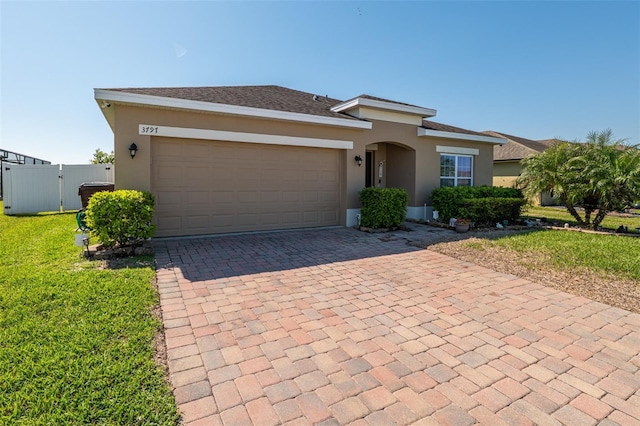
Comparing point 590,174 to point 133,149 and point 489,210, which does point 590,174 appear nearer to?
point 489,210

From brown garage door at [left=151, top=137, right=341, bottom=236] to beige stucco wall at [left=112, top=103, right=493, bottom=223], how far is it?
411mm

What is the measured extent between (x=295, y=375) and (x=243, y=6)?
10.2 metres

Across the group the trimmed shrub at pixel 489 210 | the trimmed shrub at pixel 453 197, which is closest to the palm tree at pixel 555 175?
the trimmed shrub at pixel 489 210

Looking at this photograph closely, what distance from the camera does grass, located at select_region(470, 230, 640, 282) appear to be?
600cm

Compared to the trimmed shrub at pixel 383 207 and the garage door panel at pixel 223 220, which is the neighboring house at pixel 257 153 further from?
the trimmed shrub at pixel 383 207

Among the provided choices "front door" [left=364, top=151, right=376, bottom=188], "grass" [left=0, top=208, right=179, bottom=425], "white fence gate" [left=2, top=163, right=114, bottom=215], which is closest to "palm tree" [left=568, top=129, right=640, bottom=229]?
"front door" [left=364, top=151, right=376, bottom=188]

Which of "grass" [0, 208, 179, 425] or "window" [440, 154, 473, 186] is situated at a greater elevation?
"window" [440, 154, 473, 186]

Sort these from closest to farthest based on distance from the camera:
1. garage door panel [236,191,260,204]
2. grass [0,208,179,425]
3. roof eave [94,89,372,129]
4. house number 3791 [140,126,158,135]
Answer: grass [0,208,179,425] → roof eave [94,89,372,129] → house number 3791 [140,126,158,135] → garage door panel [236,191,260,204]

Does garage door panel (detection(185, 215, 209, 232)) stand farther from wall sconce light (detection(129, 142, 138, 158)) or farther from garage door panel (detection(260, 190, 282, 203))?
wall sconce light (detection(129, 142, 138, 158))

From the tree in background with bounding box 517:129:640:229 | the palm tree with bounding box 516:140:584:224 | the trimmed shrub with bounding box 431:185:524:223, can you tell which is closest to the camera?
the tree in background with bounding box 517:129:640:229

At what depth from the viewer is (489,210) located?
10781 mm

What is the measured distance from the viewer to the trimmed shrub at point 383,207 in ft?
32.0

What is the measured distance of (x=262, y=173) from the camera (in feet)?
30.4

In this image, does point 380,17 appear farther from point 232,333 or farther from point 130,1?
point 232,333
